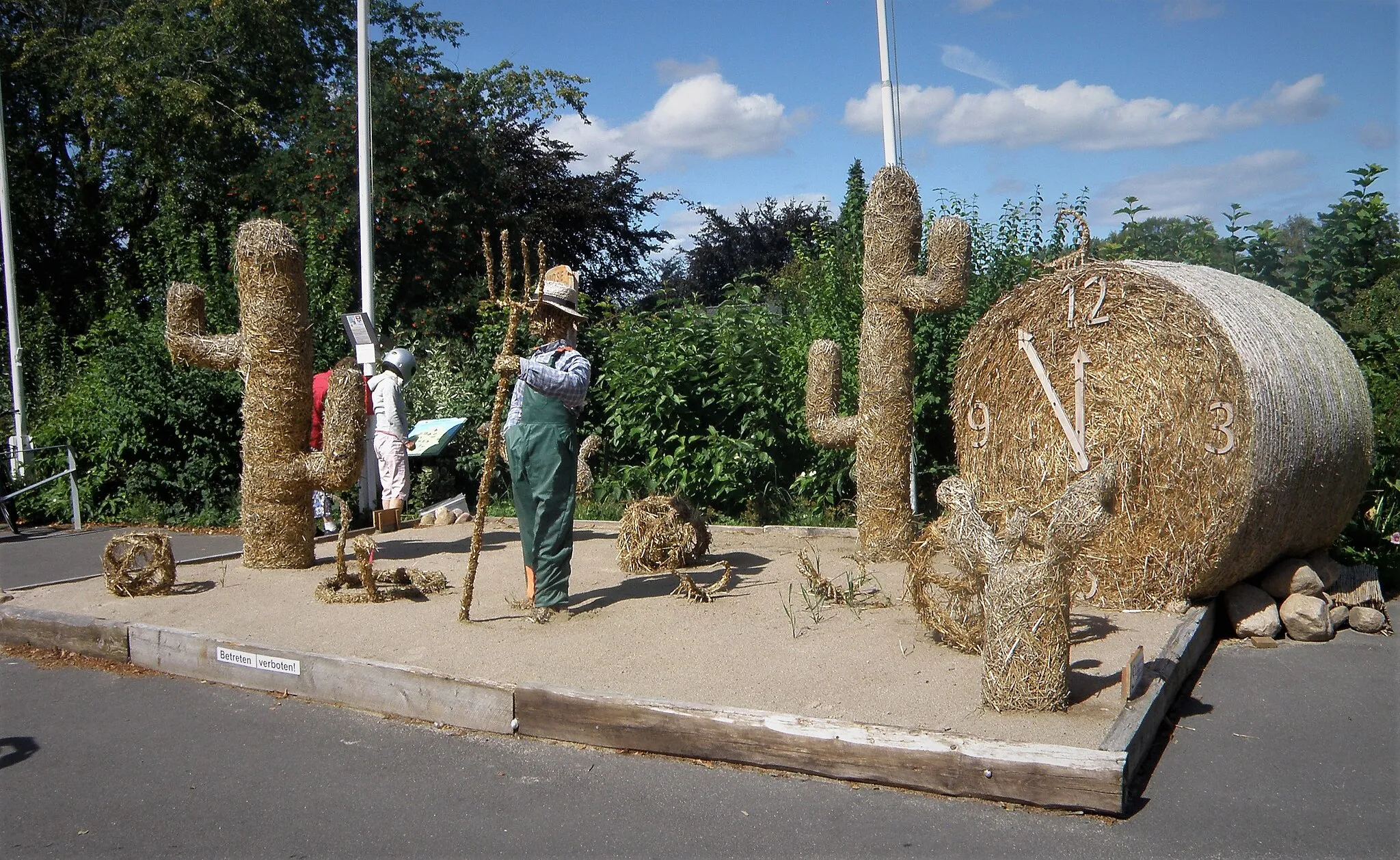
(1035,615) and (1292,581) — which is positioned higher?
(1035,615)

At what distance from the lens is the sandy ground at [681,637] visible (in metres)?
4.89

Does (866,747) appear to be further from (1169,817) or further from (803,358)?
(803,358)

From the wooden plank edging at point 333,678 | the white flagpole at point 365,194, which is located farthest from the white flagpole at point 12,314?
the wooden plank edging at point 333,678

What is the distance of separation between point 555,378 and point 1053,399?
335 centimetres

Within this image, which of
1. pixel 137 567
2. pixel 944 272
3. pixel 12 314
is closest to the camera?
pixel 137 567

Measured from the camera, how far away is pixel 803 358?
10.5 meters

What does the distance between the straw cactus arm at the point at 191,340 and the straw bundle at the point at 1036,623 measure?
6033 millimetres

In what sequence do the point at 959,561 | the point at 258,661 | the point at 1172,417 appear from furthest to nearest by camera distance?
the point at 1172,417
the point at 258,661
the point at 959,561

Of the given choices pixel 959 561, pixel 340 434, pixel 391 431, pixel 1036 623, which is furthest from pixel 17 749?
pixel 391 431

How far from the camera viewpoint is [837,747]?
14.3ft

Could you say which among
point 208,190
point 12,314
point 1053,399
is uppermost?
point 208,190

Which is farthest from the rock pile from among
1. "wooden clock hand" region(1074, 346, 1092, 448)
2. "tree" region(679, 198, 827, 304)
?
"tree" region(679, 198, 827, 304)

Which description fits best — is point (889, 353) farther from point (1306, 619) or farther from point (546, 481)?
point (1306, 619)

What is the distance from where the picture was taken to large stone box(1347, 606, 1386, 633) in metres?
6.79
